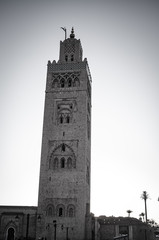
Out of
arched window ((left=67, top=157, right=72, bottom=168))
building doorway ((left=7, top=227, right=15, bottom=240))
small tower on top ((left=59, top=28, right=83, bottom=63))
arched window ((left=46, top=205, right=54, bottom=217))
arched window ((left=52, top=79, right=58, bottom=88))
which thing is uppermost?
small tower on top ((left=59, top=28, right=83, bottom=63))

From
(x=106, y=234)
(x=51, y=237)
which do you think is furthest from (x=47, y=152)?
(x=106, y=234)

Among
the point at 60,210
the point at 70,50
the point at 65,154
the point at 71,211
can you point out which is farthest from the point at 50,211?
the point at 70,50

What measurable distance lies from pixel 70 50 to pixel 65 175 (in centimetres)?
1810

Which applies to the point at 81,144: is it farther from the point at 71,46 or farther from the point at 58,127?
the point at 71,46

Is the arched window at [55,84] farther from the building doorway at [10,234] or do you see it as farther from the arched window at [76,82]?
the building doorway at [10,234]

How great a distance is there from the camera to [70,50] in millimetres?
42031

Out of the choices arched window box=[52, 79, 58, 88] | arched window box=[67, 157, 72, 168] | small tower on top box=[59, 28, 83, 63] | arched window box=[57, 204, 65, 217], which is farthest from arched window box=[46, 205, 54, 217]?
small tower on top box=[59, 28, 83, 63]

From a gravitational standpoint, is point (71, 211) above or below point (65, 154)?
below

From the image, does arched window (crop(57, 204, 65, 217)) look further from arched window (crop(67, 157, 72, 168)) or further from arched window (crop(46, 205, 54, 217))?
arched window (crop(67, 157, 72, 168))

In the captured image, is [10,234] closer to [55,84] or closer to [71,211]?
[71,211]

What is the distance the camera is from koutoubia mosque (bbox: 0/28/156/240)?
32188mm

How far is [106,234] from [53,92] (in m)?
19.5

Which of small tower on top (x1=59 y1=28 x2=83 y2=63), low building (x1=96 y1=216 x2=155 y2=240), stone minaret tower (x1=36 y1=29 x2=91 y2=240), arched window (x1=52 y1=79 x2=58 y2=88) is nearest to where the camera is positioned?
stone minaret tower (x1=36 y1=29 x2=91 y2=240)

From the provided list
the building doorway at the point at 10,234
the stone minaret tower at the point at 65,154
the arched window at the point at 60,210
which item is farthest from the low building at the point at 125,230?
the building doorway at the point at 10,234
